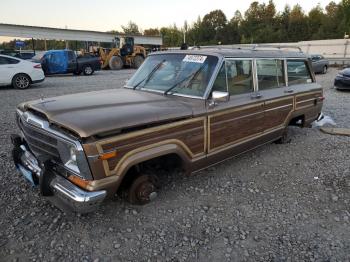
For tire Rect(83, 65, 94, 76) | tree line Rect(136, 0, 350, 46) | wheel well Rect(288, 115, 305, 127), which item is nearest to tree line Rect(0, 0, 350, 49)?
tree line Rect(136, 0, 350, 46)

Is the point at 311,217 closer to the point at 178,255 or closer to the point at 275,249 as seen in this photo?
the point at 275,249

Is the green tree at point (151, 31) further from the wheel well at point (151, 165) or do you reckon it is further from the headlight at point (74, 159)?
the headlight at point (74, 159)

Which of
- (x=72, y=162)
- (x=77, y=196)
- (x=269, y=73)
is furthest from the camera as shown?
(x=269, y=73)

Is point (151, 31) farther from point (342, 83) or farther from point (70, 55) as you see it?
point (342, 83)

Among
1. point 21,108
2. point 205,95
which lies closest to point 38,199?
point 21,108

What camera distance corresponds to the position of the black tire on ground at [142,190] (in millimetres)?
3596

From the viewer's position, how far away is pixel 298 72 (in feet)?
19.6

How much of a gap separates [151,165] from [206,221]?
37.5 inches

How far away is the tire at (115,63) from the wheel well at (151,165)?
23.0 metres

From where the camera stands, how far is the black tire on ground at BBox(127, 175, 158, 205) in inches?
142

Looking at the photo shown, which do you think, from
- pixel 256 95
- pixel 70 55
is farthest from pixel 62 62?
pixel 256 95

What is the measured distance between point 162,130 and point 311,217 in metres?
2.04

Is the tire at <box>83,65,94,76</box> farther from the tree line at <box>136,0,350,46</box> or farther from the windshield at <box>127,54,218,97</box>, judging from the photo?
the tree line at <box>136,0,350,46</box>

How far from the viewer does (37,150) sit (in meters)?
3.49
